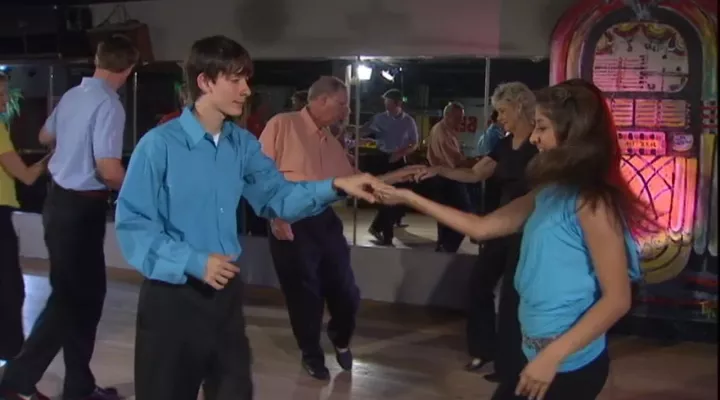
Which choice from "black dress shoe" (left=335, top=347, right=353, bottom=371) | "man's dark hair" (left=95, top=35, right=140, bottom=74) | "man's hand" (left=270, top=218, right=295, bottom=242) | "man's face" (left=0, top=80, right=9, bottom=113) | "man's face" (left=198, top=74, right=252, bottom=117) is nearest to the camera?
"man's face" (left=198, top=74, right=252, bottom=117)

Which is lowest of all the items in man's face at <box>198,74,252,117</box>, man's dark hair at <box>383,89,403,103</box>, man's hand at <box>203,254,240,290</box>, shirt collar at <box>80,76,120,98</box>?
Result: man's hand at <box>203,254,240,290</box>

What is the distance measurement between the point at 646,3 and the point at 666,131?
0.76m

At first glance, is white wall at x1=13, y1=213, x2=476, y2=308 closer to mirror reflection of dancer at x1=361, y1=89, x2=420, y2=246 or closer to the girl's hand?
mirror reflection of dancer at x1=361, y1=89, x2=420, y2=246

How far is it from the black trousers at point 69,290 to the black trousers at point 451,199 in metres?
2.83

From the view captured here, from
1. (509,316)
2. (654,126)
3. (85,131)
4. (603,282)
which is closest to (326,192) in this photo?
(603,282)

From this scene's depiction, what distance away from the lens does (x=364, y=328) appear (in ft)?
17.6

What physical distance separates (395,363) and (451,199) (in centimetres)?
166

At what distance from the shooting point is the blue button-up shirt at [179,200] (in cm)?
210

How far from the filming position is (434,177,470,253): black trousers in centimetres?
588

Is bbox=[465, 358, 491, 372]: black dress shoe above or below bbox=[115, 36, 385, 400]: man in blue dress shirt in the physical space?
below

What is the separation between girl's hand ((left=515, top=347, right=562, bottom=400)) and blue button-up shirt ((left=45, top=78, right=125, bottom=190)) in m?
2.01

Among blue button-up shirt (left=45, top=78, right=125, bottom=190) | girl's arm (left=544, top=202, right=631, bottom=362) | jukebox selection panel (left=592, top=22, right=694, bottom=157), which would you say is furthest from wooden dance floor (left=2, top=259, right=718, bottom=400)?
girl's arm (left=544, top=202, right=631, bottom=362)

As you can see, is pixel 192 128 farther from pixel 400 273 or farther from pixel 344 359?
pixel 400 273

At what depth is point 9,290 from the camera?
371 cm
